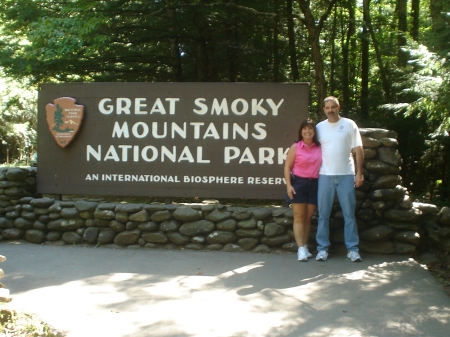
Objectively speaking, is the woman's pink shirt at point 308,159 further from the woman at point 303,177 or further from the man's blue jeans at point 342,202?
the man's blue jeans at point 342,202

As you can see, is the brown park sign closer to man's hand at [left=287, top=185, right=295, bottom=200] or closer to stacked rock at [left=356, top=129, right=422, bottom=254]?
man's hand at [left=287, top=185, right=295, bottom=200]

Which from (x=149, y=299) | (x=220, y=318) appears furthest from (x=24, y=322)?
(x=220, y=318)

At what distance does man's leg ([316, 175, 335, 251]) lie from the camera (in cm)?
651

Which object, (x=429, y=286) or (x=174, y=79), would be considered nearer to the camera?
(x=429, y=286)

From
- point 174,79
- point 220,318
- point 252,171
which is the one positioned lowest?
point 220,318

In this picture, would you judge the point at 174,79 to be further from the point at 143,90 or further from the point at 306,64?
the point at 306,64

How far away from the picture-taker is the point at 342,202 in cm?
651

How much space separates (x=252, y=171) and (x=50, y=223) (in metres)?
3.04

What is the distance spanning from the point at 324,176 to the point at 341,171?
215 mm

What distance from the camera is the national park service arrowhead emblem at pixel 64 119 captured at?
7788 mm

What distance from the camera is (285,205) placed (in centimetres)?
744

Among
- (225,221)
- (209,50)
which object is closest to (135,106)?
(225,221)

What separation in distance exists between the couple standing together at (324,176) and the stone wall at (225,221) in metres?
0.42

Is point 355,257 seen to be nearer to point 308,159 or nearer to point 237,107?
point 308,159
